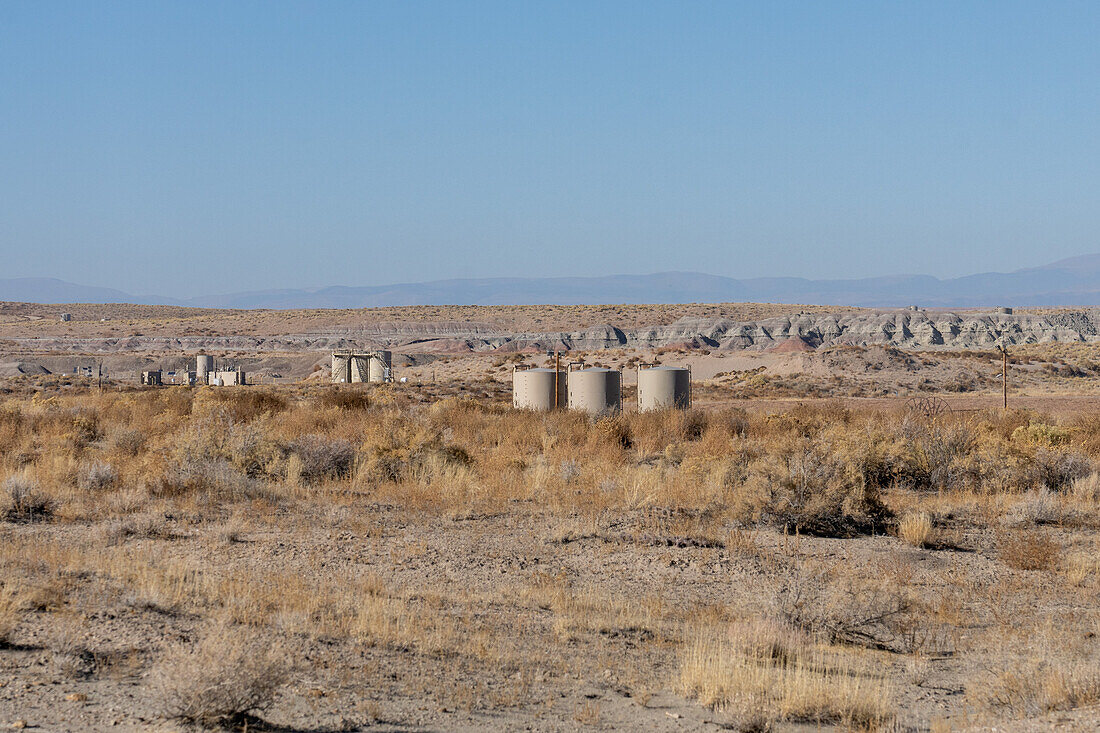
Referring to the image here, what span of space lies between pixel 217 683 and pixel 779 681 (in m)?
3.87

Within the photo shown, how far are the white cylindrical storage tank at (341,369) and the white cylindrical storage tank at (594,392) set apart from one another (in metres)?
31.9

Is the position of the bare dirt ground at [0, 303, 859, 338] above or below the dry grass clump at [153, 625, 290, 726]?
above

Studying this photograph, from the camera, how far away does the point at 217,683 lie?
5.87 meters

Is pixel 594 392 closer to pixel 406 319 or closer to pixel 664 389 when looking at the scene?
pixel 664 389

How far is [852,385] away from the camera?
49.8 metres

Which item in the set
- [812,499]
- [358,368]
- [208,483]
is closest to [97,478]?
[208,483]

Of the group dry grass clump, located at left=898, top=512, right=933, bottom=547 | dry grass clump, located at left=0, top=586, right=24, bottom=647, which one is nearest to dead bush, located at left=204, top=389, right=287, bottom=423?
dry grass clump, located at left=0, top=586, right=24, bottom=647

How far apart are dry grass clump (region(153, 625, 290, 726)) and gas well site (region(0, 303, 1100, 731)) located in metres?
0.02

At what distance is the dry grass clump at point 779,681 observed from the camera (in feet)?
22.0

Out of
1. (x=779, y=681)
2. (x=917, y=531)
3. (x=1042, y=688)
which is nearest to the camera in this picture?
(x=1042, y=688)

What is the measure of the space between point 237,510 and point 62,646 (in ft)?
20.2

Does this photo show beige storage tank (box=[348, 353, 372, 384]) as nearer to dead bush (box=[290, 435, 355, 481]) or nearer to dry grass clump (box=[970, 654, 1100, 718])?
dead bush (box=[290, 435, 355, 481])

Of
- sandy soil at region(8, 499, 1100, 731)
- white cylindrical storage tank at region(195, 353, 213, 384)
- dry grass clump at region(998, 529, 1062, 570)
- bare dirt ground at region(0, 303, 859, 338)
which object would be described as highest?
bare dirt ground at region(0, 303, 859, 338)

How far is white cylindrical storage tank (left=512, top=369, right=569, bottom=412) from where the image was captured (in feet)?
86.6
